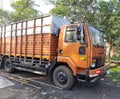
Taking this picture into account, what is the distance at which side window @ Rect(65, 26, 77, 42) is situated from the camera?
644cm

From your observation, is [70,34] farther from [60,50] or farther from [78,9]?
[78,9]

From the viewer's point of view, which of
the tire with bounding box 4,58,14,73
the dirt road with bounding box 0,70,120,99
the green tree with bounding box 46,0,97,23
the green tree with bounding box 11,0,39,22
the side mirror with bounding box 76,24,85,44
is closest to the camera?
the dirt road with bounding box 0,70,120,99

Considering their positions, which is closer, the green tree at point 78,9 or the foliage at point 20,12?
the green tree at point 78,9

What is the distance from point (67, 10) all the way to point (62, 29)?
8136 mm

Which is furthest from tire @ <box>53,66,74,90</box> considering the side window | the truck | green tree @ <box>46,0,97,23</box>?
green tree @ <box>46,0,97,23</box>

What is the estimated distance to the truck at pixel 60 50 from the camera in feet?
20.1

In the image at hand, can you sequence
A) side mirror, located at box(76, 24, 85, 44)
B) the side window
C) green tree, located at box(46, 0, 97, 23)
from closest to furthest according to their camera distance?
side mirror, located at box(76, 24, 85, 44), the side window, green tree, located at box(46, 0, 97, 23)

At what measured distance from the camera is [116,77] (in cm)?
933

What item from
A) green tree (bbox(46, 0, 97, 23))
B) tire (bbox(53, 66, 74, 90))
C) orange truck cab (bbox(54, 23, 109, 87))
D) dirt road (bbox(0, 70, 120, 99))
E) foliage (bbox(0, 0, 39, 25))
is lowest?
dirt road (bbox(0, 70, 120, 99))

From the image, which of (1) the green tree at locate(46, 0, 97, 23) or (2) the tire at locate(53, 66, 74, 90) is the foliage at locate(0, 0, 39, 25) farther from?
(2) the tire at locate(53, 66, 74, 90)

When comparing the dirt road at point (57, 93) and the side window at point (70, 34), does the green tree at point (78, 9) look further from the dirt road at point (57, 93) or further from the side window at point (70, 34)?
the dirt road at point (57, 93)

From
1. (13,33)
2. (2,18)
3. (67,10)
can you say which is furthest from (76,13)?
(2,18)

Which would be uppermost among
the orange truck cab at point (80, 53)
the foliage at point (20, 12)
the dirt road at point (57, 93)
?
the foliage at point (20, 12)

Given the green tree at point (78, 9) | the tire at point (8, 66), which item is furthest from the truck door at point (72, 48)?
the green tree at point (78, 9)
